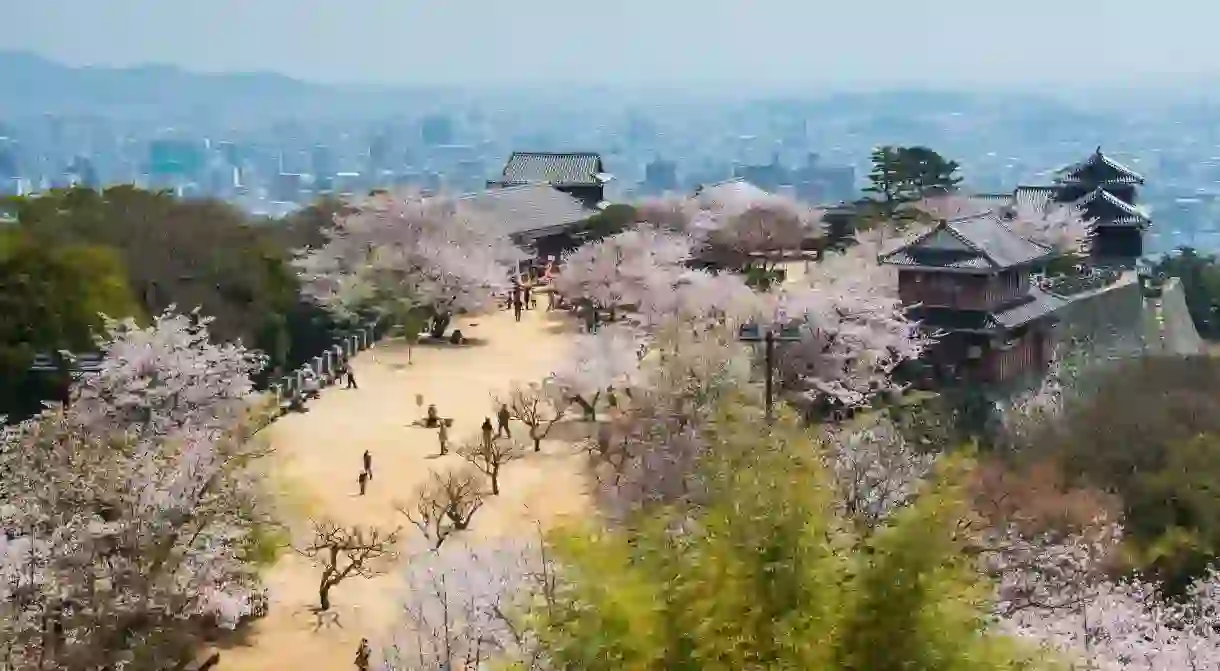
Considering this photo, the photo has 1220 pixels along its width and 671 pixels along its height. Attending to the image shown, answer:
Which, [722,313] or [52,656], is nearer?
[52,656]

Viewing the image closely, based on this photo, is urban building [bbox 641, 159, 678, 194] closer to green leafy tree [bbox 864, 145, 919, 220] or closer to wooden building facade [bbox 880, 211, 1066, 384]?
green leafy tree [bbox 864, 145, 919, 220]

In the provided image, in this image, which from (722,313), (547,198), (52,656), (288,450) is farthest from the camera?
(547,198)

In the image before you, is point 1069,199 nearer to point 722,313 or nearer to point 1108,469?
point 722,313

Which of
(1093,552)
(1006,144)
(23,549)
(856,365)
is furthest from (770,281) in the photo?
(1006,144)

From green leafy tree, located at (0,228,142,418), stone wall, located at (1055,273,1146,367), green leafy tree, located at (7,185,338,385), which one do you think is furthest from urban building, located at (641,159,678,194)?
green leafy tree, located at (0,228,142,418)

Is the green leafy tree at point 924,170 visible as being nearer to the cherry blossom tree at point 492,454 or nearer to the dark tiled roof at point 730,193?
the dark tiled roof at point 730,193

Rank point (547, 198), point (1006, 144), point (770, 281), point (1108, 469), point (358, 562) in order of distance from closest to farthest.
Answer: point (358, 562)
point (1108, 469)
point (770, 281)
point (547, 198)
point (1006, 144)
